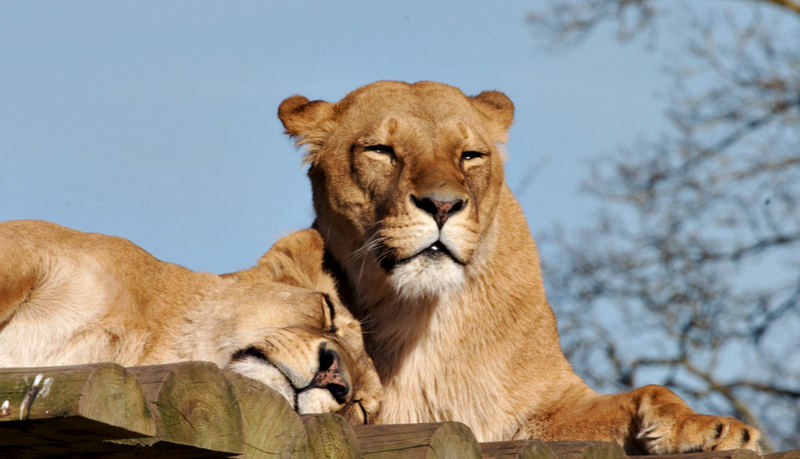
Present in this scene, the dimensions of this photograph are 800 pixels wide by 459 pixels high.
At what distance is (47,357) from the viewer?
3387 millimetres

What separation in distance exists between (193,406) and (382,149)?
2.45 meters

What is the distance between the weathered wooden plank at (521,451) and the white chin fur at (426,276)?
1.41 metres

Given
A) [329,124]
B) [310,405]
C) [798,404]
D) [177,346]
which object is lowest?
[310,405]

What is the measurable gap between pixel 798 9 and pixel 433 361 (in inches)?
433

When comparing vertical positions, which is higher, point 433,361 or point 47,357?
point 433,361

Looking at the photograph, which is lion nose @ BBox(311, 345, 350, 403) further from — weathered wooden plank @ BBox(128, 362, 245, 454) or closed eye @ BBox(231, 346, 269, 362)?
weathered wooden plank @ BBox(128, 362, 245, 454)

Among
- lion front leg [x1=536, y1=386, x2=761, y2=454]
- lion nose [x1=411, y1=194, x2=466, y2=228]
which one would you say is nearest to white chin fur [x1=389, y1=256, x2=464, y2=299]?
lion nose [x1=411, y1=194, x2=466, y2=228]

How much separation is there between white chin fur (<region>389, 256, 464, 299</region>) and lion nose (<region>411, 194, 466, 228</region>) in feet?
0.46

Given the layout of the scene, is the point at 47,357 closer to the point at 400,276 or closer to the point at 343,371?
the point at 343,371

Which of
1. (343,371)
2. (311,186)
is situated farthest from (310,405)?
(311,186)

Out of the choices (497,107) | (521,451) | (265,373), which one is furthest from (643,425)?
(497,107)

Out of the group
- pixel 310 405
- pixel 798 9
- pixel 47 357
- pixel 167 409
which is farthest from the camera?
pixel 798 9

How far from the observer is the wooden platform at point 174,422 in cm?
176

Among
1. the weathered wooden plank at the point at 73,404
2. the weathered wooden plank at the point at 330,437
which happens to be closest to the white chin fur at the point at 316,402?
the weathered wooden plank at the point at 330,437
